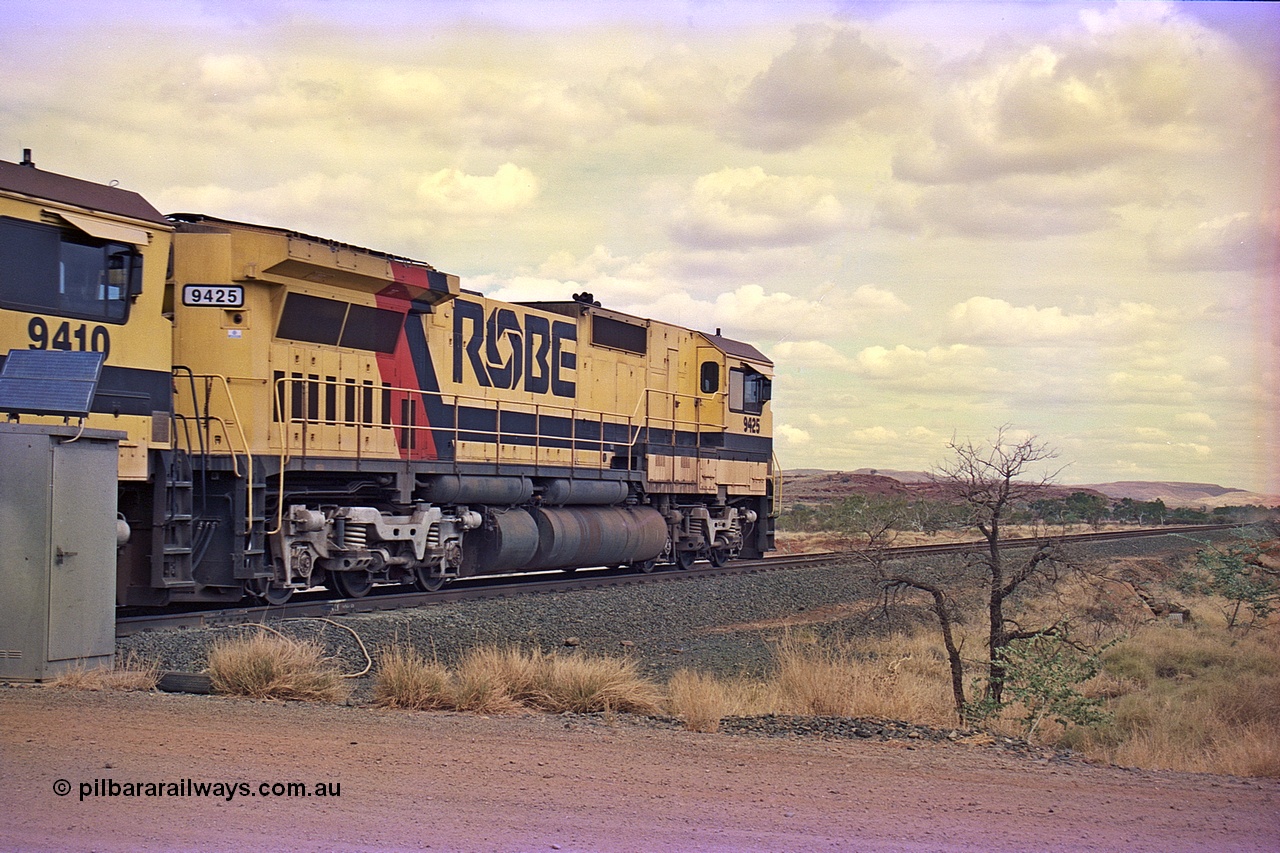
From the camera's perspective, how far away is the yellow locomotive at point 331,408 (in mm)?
12055

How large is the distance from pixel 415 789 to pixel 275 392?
879 cm

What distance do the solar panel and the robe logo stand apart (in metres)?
7.42

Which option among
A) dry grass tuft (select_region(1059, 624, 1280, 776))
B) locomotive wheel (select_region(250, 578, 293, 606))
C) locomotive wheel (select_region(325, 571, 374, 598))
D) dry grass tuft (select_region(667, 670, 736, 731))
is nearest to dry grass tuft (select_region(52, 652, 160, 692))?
dry grass tuft (select_region(667, 670, 736, 731))

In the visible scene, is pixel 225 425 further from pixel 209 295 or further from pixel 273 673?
pixel 273 673

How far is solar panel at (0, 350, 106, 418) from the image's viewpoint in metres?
9.56

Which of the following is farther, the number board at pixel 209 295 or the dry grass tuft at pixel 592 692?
the number board at pixel 209 295

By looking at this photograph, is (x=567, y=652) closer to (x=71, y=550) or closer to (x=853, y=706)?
(x=853, y=706)

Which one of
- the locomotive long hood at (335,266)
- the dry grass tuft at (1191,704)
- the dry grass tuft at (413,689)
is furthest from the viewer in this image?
the locomotive long hood at (335,266)

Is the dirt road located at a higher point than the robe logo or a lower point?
lower

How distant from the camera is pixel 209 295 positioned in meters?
13.4

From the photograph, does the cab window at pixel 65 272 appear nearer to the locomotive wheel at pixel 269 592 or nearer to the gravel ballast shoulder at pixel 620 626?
the gravel ballast shoulder at pixel 620 626

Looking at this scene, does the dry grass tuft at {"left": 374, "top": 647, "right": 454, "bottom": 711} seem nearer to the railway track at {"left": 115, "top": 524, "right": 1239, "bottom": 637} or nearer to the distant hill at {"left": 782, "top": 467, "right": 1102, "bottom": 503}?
the railway track at {"left": 115, "top": 524, "right": 1239, "bottom": 637}

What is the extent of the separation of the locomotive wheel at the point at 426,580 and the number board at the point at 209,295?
4751mm

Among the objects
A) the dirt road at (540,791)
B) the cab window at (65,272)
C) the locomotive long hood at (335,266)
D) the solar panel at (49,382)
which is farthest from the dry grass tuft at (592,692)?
the locomotive long hood at (335,266)
